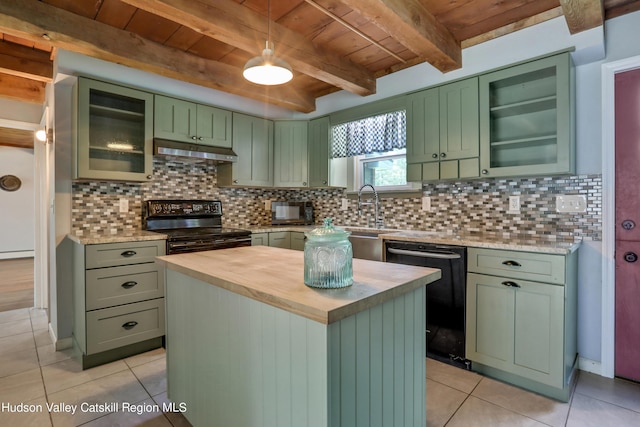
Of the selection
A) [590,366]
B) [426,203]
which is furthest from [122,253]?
[590,366]

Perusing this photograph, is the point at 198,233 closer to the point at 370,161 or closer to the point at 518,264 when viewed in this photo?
the point at 370,161

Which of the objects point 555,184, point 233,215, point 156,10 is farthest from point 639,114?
point 233,215

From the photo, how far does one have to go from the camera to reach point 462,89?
263 centimetres

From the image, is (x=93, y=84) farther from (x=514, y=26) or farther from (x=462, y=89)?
(x=514, y=26)

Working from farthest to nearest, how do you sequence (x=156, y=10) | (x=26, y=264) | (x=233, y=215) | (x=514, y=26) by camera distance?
(x=26, y=264) → (x=233, y=215) → (x=514, y=26) → (x=156, y=10)

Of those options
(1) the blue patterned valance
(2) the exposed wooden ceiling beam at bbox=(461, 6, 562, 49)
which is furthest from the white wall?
(2) the exposed wooden ceiling beam at bbox=(461, 6, 562, 49)

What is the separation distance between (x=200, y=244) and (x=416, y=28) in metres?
2.35

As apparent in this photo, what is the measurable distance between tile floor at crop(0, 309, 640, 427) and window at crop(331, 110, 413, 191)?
186cm

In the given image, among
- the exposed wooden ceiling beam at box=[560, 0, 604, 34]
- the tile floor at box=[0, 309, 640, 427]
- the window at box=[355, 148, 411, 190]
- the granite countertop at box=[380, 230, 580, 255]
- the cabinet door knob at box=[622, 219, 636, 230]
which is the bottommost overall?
the tile floor at box=[0, 309, 640, 427]

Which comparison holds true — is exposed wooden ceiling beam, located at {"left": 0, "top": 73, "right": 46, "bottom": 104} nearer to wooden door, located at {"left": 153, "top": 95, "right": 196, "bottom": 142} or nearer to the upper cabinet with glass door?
the upper cabinet with glass door

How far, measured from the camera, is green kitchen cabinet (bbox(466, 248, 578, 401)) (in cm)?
196

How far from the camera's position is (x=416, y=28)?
2.12 m

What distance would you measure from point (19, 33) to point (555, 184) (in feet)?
12.6

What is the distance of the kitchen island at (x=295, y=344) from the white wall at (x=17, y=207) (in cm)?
758
